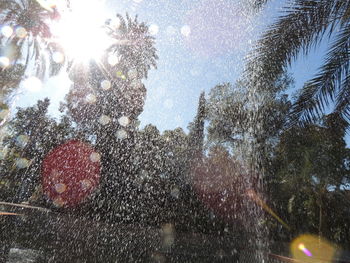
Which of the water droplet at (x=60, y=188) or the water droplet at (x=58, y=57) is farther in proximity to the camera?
the water droplet at (x=58, y=57)

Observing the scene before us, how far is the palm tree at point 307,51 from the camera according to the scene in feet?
12.9

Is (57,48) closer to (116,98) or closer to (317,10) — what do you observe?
(116,98)

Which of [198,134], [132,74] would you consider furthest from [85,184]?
[132,74]


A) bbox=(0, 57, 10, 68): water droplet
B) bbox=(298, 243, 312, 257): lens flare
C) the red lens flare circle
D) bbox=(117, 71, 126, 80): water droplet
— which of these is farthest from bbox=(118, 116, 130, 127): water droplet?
bbox=(298, 243, 312, 257): lens flare

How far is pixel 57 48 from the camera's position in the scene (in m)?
13.2

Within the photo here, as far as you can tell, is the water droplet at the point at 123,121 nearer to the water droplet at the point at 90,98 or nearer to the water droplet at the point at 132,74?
the water droplet at the point at 90,98

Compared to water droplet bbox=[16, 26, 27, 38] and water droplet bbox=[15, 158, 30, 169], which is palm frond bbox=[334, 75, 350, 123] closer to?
water droplet bbox=[16, 26, 27, 38]

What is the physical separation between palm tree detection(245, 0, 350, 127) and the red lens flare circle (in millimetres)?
10585

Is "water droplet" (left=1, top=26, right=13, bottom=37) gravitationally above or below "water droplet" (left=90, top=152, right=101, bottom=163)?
above

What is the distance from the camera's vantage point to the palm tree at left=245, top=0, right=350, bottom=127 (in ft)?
12.9

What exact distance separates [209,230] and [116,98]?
10.1m

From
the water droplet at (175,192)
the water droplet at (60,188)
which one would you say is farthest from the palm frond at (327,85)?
the water droplet at (60,188)

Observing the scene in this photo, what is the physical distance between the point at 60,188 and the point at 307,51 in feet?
40.9

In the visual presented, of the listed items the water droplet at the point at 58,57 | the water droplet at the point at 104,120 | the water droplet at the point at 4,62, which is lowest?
the water droplet at the point at 104,120
